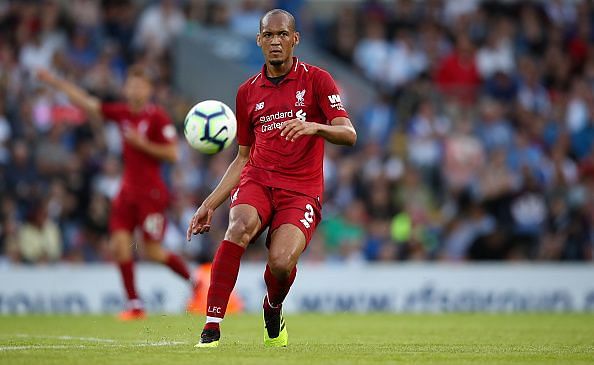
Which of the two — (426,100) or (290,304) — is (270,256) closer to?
(290,304)

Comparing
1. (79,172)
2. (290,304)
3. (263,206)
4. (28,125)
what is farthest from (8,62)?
(263,206)

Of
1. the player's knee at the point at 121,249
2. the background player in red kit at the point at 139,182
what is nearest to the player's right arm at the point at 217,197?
the background player in red kit at the point at 139,182

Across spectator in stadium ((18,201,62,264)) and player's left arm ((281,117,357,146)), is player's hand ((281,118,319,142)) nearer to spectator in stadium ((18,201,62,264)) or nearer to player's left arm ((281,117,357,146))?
player's left arm ((281,117,357,146))

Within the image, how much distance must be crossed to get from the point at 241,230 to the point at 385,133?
1181 centimetres

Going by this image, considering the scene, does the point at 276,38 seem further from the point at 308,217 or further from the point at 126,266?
the point at 126,266

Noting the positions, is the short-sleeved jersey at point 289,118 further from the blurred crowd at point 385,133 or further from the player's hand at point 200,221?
the blurred crowd at point 385,133

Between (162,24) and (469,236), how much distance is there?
6863mm

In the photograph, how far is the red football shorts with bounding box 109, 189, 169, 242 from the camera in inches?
508

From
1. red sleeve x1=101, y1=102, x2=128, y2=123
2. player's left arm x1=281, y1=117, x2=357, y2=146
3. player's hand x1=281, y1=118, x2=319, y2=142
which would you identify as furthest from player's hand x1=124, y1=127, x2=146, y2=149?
player's hand x1=281, y1=118, x2=319, y2=142

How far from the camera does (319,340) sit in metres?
9.27

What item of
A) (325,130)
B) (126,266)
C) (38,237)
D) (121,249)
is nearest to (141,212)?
(121,249)

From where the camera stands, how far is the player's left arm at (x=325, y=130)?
7.09 m

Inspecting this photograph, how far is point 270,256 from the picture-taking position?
303 inches

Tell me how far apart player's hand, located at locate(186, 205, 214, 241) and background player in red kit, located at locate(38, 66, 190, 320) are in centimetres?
505
